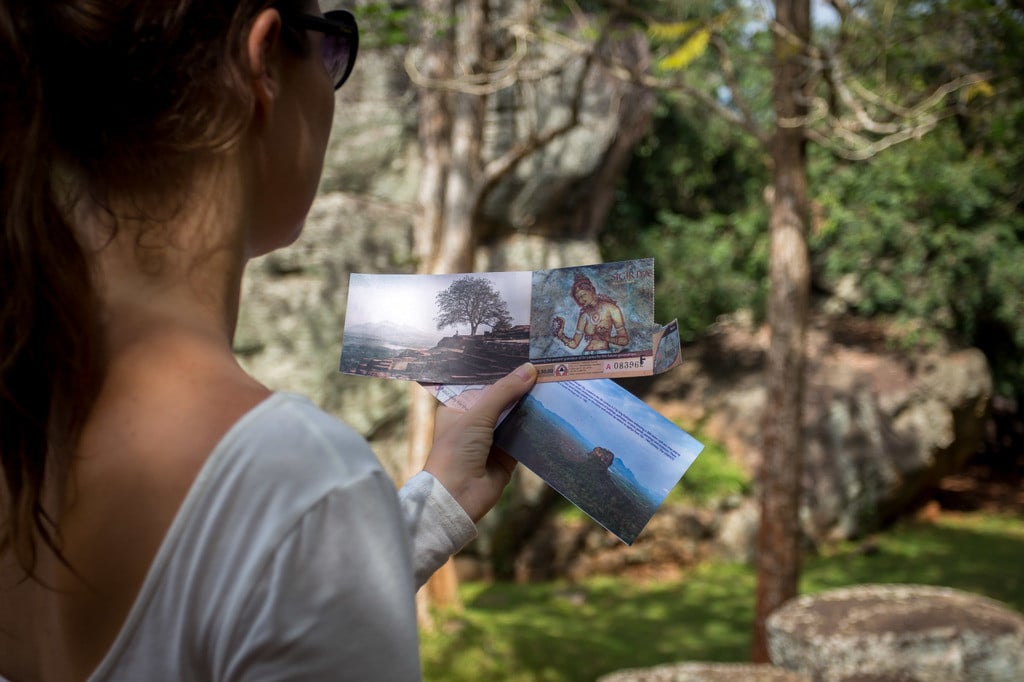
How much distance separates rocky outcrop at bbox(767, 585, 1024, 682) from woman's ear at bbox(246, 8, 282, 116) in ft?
14.3

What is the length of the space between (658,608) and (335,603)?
317 inches

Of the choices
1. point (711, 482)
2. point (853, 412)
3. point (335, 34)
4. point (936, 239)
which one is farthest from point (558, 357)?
point (936, 239)

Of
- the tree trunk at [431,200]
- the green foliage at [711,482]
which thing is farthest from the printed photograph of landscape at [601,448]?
the green foliage at [711,482]

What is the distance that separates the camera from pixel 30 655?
0.89 m

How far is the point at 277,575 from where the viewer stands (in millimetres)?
688

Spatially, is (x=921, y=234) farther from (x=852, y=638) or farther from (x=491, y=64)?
(x=852, y=638)

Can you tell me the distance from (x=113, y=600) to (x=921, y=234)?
11904mm

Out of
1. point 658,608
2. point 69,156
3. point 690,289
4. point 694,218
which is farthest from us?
point 694,218

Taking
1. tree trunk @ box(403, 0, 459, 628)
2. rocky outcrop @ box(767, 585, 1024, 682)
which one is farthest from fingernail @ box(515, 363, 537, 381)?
tree trunk @ box(403, 0, 459, 628)

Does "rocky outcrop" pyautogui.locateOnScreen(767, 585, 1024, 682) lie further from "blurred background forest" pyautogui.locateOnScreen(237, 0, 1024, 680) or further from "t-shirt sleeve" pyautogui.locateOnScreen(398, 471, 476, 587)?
"t-shirt sleeve" pyautogui.locateOnScreen(398, 471, 476, 587)

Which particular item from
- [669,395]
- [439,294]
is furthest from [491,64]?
[439,294]

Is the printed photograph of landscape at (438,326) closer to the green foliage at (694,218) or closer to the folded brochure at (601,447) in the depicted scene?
the folded brochure at (601,447)

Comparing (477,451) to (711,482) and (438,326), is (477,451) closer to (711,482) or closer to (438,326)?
(438,326)

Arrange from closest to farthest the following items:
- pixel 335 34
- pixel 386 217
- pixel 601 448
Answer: pixel 335 34, pixel 601 448, pixel 386 217
